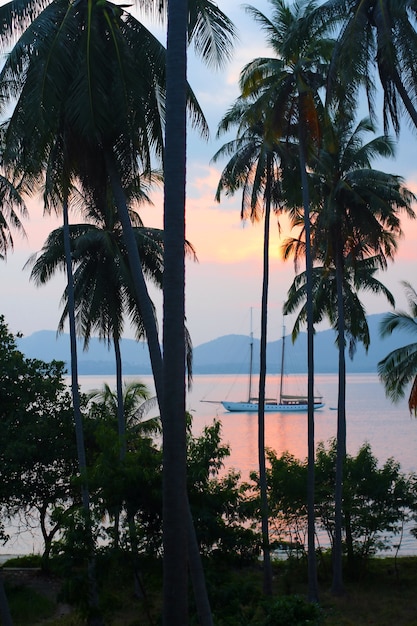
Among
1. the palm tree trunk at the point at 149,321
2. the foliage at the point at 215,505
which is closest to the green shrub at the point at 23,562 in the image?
the foliage at the point at 215,505

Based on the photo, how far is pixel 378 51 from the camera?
579 inches

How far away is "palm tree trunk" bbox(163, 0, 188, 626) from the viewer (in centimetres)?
858

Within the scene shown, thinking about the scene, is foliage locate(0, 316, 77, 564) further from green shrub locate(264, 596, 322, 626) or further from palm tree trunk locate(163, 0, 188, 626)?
palm tree trunk locate(163, 0, 188, 626)

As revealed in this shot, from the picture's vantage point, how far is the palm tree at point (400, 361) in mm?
28844

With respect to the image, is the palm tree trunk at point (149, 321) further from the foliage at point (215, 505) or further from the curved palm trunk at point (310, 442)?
the curved palm trunk at point (310, 442)

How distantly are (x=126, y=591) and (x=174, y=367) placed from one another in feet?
62.5

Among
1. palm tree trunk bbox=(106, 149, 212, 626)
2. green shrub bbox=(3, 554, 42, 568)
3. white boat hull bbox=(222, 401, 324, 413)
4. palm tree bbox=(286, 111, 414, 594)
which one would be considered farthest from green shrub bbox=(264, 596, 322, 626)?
white boat hull bbox=(222, 401, 324, 413)

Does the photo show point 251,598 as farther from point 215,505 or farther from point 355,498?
point 355,498

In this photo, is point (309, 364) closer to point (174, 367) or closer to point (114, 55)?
point (114, 55)

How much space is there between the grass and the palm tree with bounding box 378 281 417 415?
6.03m

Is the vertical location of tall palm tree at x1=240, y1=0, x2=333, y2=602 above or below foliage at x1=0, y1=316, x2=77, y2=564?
above

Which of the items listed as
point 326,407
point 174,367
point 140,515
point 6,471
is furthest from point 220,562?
point 326,407

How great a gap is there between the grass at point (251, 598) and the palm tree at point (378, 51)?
869 centimetres

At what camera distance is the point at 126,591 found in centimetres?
2578
